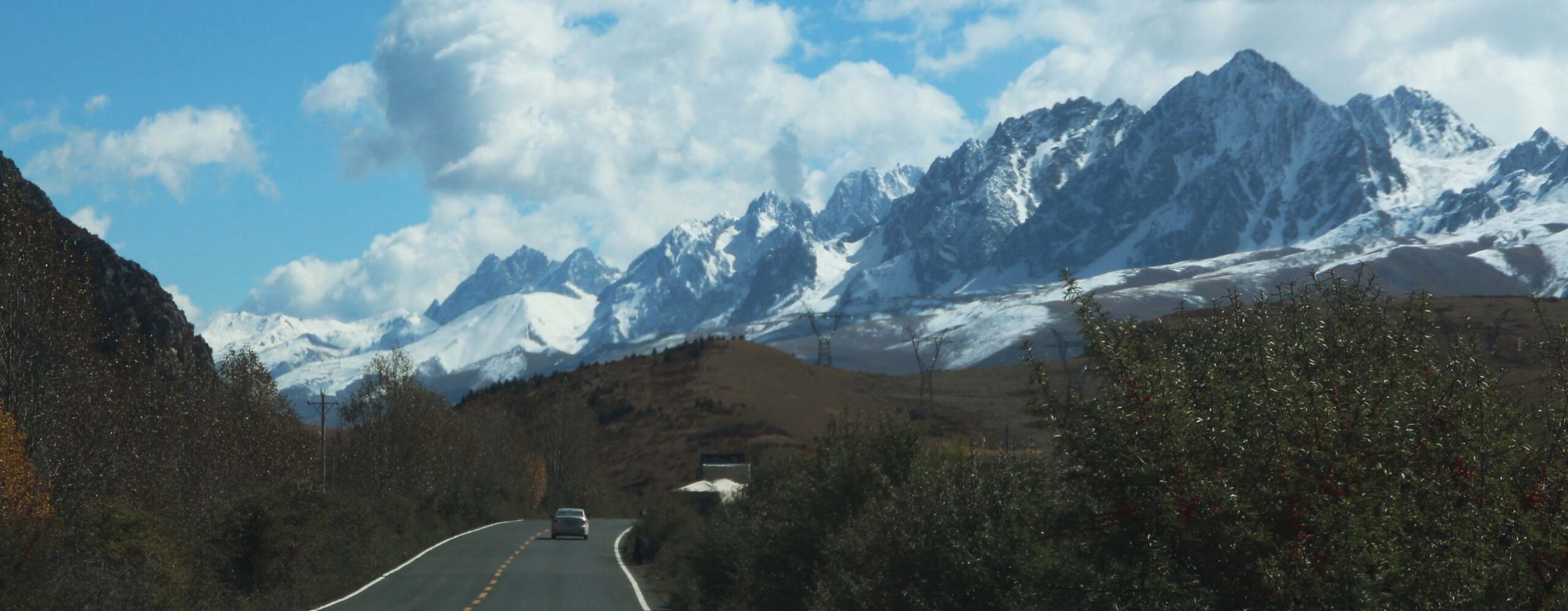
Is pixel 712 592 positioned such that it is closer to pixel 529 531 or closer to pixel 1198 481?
pixel 1198 481

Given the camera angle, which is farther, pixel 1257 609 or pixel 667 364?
pixel 667 364

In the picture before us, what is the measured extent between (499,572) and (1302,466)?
3776 centimetres

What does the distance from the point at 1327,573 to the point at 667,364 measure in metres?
146

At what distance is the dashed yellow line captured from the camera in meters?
32.4

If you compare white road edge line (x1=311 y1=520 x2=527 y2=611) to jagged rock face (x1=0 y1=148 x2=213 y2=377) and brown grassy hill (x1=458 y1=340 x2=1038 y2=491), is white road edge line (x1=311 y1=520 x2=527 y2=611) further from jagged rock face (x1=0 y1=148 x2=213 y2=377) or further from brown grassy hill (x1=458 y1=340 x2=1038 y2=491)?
brown grassy hill (x1=458 y1=340 x2=1038 y2=491)

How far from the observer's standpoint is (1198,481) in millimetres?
8719

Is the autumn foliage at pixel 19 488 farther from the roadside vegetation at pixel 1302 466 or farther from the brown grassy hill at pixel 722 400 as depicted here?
the brown grassy hill at pixel 722 400

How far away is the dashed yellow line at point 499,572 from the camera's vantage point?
32.4m

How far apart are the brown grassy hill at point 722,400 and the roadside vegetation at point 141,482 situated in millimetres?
62828

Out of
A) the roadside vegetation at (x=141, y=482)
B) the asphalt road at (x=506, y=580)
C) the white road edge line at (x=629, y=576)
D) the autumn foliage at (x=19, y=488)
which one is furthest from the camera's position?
the white road edge line at (x=629, y=576)

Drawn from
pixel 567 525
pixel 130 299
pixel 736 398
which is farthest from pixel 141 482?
pixel 736 398

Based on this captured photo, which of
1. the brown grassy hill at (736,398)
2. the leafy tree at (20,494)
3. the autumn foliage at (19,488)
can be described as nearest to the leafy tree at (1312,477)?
the leafy tree at (20,494)

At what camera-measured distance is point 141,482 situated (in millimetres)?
32812

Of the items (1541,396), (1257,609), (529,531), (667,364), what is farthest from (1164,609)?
(667,364)
